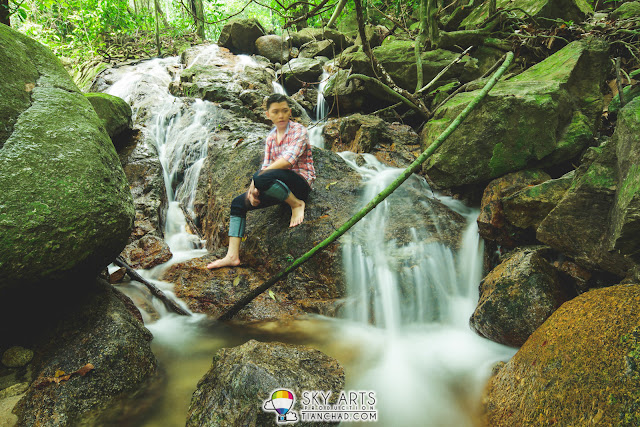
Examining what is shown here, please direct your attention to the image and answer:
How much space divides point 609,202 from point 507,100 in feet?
6.54

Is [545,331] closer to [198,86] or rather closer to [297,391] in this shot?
[297,391]

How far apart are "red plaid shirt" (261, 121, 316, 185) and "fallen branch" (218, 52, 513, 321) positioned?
122 centimetres

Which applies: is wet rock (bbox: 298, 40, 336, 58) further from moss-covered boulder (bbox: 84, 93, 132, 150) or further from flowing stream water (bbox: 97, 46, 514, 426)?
flowing stream water (bbox: 97, 46, 514, 426)

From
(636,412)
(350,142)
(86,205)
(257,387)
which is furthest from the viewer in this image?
(350,142)

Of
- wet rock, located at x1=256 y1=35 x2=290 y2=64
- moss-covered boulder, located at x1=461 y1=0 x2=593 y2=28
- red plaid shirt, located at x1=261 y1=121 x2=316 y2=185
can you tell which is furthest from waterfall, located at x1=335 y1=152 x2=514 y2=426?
wet rock, located at x1=256 y1=35 x2=290 y2=64

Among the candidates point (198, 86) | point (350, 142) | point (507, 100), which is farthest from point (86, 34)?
point (507, 100)

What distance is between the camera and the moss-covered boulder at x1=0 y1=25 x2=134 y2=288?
1.94 m

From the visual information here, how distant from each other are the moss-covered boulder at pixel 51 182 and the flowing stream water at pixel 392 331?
1.15 m

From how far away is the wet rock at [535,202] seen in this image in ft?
10.0

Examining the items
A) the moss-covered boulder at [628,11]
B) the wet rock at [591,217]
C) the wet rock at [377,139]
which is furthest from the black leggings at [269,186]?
the moss-covered boulder at [628,11]

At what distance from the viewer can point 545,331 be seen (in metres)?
1.90

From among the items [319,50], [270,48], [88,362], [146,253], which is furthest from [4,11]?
[270,48]

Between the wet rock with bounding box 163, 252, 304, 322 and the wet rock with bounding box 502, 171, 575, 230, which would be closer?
the wet rock with bounding box 502, 171, 575, 230

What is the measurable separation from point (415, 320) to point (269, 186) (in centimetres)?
225
